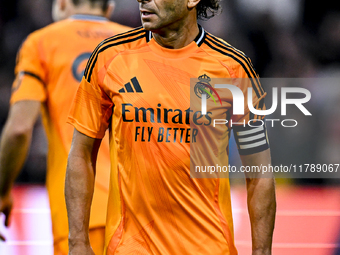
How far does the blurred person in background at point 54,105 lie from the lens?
2.85m

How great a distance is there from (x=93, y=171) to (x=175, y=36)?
68 cm

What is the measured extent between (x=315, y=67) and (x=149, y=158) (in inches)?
263

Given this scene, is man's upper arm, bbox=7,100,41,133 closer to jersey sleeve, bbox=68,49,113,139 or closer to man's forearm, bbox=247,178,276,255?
jersey sleeve, bbox=68,49,113,139

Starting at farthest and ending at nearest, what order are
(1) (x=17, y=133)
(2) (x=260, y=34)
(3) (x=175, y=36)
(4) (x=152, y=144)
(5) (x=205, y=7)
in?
(2) (x=260, y=34), (1) (x=17, y=133), (5) (x=205, y=7), (3) (x=175, y=36), (4) (x=152, y=144)

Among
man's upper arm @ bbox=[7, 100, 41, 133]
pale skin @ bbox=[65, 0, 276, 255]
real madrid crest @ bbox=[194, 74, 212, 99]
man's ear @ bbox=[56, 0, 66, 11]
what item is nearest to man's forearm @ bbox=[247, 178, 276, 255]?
pale skin @ bbox=[65, 0, 276, 255]

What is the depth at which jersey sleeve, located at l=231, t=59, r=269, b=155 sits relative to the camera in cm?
219

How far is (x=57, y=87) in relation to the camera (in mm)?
2928

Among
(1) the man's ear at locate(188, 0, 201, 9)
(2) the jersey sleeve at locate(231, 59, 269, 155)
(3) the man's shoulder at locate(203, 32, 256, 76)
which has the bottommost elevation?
(2) the jersey sleeve at locate(231, 59, 269, 155)

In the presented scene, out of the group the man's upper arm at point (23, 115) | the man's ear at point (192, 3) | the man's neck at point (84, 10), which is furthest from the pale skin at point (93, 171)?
the man's neck at point (84, 10)

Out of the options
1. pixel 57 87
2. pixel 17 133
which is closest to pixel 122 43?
pixel 57 87

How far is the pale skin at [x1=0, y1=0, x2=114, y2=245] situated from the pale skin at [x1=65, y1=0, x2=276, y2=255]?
800 mm

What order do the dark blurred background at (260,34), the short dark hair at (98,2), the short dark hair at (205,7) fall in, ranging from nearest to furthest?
1. the short dark hair at (205,7)
2. the short dark hair at (98,2)
3. the dark blurred background at (260,34)

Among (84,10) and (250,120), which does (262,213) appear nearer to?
(250,120)

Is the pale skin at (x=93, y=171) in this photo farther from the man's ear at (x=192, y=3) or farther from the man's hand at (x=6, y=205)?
the man's hand at (x=6, y=205)
